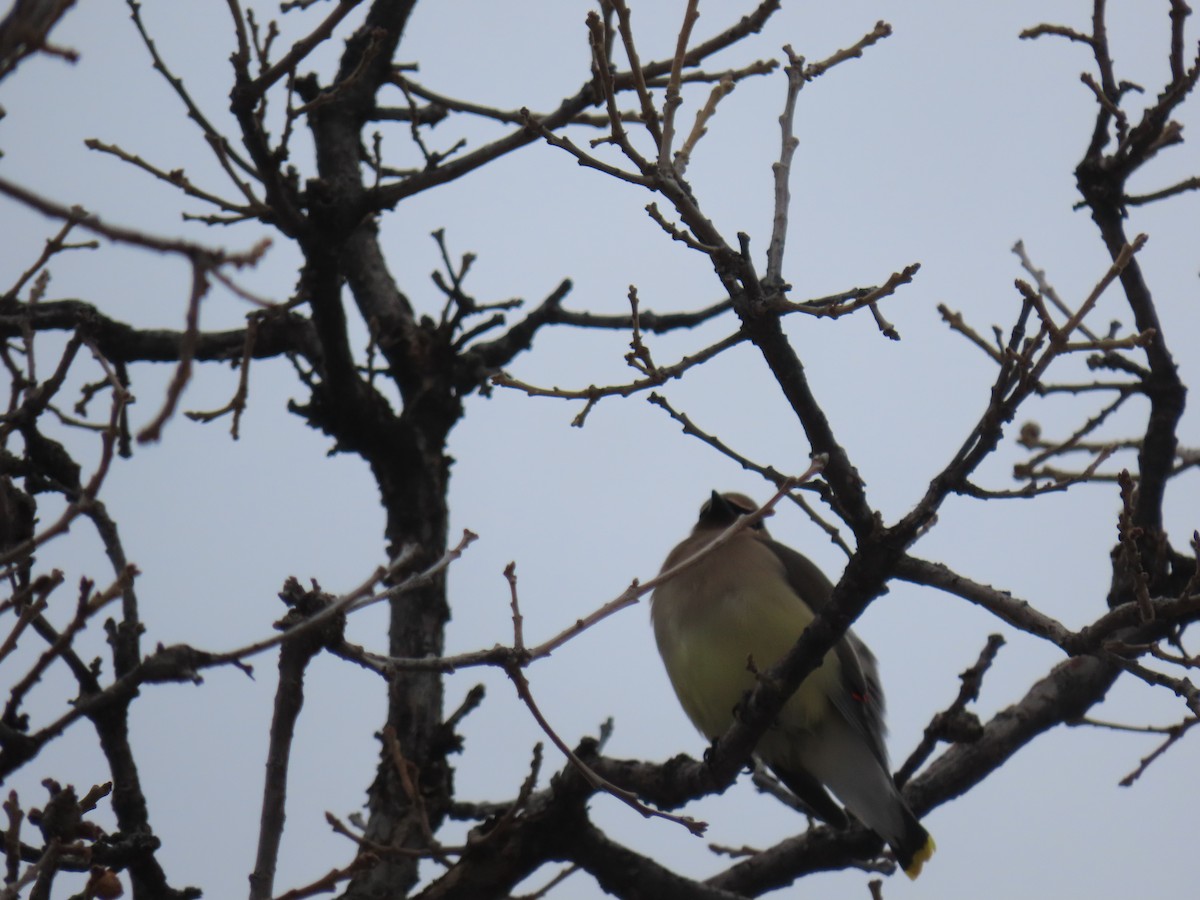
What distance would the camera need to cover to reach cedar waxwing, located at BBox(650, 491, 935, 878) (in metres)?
5.27

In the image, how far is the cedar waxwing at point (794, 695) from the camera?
5.27 m

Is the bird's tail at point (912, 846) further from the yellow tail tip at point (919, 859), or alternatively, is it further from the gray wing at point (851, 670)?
the gray wing at point (851, 670)

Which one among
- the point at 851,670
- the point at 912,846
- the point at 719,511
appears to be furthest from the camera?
the point at 719,511

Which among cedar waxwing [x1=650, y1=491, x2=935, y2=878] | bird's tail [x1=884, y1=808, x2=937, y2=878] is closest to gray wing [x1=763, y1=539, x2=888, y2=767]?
cedar waxwing [x1=650, y1=491, x2=935, y2=878]

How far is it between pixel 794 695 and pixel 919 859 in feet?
2.41

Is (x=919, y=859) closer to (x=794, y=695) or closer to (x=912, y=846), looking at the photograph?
(x=912, y=846)

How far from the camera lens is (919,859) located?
17.2 feet

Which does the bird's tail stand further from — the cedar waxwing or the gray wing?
the gray wing

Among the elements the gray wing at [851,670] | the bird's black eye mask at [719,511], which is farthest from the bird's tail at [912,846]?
the bird's black eye mask at [719,511]

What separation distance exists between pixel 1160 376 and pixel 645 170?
242 centimetres

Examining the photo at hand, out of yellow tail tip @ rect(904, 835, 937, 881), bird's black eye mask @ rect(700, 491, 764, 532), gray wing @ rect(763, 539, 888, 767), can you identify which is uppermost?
bird's black eye mask @ rect(700, 491, 764, 532)

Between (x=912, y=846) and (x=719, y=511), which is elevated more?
(x=719, y=511)

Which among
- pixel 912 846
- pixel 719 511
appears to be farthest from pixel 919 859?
pixel 719 511

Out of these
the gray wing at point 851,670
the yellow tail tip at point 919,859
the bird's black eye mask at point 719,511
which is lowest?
the yellow tail tip at point 919,859
